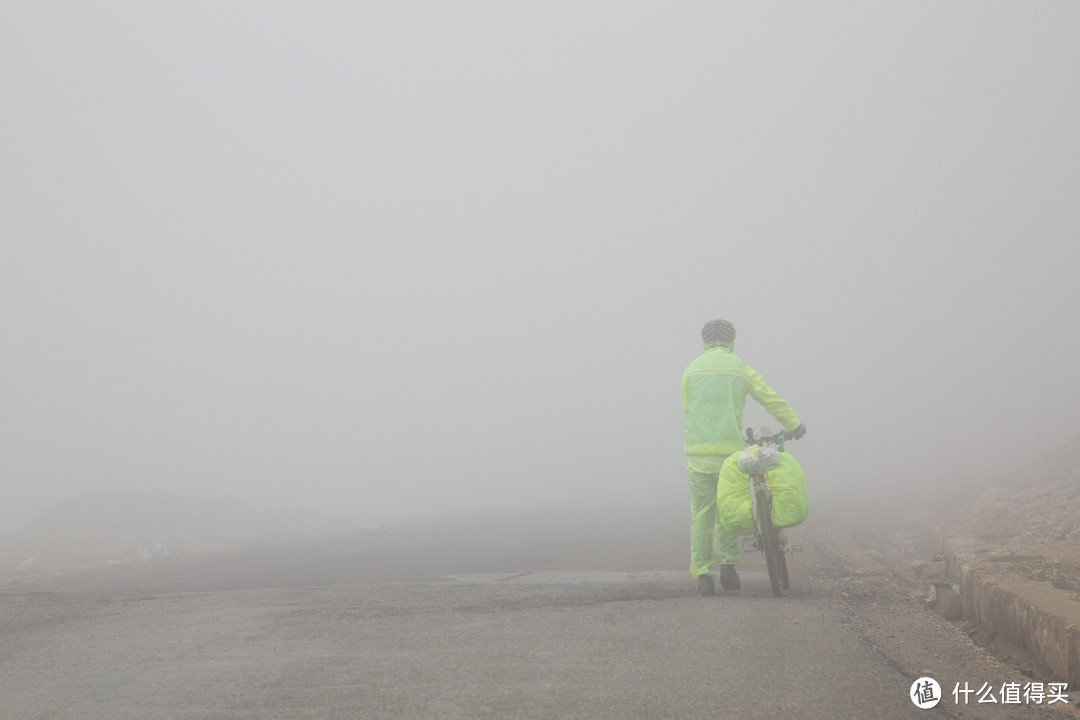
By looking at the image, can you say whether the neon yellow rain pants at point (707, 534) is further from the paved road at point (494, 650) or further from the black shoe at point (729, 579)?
the paved road at point (494, 650)

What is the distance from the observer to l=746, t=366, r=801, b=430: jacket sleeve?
654 cm

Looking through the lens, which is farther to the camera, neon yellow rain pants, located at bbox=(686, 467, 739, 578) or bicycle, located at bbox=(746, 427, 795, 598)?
neon yellow rain pants, located at bbox=(686, 467, 739, 578)

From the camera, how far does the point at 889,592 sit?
6090mm

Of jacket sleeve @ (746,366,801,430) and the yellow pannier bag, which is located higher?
jacket sleeve @ (746,366,801,430)

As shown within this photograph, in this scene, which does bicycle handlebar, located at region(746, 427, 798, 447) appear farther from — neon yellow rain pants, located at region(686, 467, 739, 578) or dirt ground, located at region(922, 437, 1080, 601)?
dirt ground, located at region(922, 437, 1080, 601)

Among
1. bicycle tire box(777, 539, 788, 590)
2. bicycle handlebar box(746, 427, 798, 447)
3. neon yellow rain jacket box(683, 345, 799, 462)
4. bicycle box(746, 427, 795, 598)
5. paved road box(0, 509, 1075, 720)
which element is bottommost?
paved road box(0, 509, 1075, 720)

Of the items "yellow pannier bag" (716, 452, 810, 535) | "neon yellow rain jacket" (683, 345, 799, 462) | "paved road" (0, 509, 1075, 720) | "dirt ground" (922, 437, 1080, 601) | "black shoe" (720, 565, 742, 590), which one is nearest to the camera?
"paved road" (0, 509, 1075, 720)

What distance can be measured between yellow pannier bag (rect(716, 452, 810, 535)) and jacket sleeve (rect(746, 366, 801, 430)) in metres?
0.36

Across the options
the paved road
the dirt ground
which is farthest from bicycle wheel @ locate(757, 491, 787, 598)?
the dirt ground

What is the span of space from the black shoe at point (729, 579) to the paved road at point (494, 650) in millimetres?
204

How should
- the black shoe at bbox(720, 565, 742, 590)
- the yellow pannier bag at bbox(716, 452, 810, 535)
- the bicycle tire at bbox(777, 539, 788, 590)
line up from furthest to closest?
the black shoe at bbox(720, 565, 742, 590) < the bicycle tire at bbox(777, 539, 788, 590) < the yellow pannier bag at bbox(716, 452, 810, 535)

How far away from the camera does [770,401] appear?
6.61 meters

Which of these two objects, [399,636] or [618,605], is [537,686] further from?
[618,605]

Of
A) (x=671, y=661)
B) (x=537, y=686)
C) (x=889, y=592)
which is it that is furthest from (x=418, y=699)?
(x=889, y=592)
